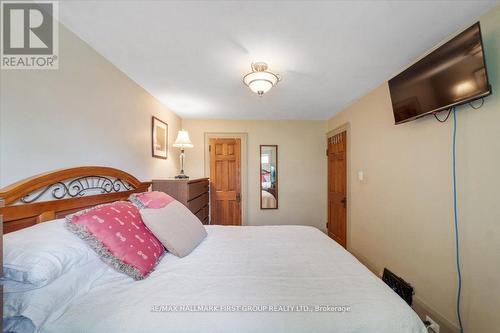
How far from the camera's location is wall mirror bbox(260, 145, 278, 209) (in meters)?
3.86

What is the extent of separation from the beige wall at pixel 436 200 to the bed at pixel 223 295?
876 mm

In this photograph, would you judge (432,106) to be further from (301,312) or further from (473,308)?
(301,312)

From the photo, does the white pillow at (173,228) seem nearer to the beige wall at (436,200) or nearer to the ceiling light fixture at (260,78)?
the ceiling light fixture at (260,78)

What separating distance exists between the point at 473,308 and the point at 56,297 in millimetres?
2433

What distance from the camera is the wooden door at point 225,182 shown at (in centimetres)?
381

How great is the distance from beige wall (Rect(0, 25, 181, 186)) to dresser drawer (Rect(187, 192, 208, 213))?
2.41ft

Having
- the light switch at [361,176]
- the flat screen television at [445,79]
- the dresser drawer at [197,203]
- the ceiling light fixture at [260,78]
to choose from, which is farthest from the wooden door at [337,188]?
the dresser drawer at [197,203]

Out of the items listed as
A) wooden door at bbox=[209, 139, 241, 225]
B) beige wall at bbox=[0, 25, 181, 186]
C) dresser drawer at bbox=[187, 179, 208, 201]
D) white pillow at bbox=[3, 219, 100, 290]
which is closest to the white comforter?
white pillow at bbox=[3, 219, 100, 290]

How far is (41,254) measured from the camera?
0.80 m

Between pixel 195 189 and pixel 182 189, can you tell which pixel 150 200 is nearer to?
pixel 182 189

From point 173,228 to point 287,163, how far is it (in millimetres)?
2842
